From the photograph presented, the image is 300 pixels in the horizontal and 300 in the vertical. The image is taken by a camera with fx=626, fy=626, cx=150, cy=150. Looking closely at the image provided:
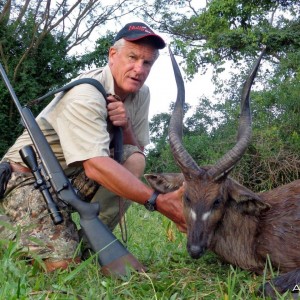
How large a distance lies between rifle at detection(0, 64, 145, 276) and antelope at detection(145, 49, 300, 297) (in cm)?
47

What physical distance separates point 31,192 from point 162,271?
47.3 inches

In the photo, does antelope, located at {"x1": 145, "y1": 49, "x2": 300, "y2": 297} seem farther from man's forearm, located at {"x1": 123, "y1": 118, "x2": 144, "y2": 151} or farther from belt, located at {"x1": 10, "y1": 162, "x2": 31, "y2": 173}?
belt, located at {"x1": 10, "y1": 162, "x2": 31, "y2": 173}

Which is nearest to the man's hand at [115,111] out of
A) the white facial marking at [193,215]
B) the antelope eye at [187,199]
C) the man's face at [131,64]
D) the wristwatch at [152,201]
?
the man's face at [131,64]

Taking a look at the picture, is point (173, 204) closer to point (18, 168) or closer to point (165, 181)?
point (165, 181)

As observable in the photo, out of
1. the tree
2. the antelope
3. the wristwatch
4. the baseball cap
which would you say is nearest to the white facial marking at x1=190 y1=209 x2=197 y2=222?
the antelope

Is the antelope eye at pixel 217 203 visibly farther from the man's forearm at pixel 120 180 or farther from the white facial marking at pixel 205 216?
the man's forearm at pixel 120 180

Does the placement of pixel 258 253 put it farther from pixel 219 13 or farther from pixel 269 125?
pixel 219 13

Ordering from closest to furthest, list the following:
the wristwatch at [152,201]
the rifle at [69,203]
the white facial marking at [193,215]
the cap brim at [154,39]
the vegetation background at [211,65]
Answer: the rifle at [69,203] → the white facial marking at [193,215] → the wristwatch at [152,201] → the cap brim at [154,39] → the vegetation background at [211,65]

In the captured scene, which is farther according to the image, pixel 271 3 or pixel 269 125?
pixel 271 3

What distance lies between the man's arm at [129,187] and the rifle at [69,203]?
0.22m

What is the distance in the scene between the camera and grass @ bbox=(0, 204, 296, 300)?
3432 mm

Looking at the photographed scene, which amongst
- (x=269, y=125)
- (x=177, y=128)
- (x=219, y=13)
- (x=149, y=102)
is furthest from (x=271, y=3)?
(x=177, y=128)

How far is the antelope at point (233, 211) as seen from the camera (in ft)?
13.8

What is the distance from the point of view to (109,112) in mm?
4852
